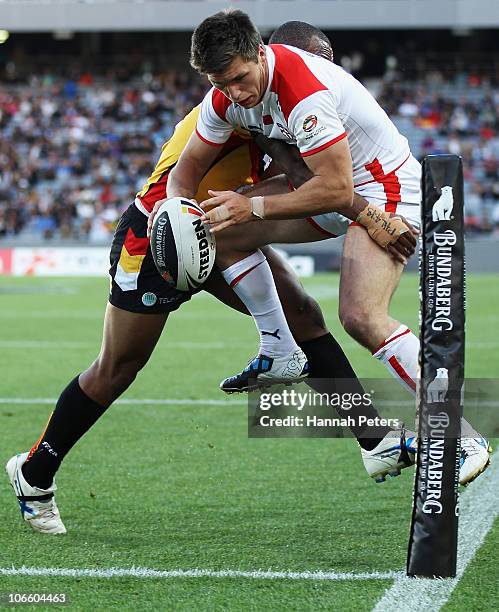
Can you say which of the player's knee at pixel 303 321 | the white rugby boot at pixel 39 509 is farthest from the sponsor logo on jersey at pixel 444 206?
the white rugby boot at pixel 39 509

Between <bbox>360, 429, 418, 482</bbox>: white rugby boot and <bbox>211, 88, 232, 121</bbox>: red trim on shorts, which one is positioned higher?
<bbox>211, 88, 232, 121</bbox>: red trim on shorts

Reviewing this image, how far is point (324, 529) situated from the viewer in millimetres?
4301

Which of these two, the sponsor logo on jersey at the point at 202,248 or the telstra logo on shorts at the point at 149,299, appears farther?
the telstra logo on shorts at the point at 149,299

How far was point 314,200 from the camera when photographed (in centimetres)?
395

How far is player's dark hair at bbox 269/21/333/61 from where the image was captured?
474 centimetres

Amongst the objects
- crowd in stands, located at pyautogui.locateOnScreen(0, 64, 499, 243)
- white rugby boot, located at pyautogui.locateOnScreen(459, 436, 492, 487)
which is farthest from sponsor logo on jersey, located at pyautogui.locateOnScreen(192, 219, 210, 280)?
crowd in stands, located at pyautogui.locateOnScreen(0, 64, 499, 243)

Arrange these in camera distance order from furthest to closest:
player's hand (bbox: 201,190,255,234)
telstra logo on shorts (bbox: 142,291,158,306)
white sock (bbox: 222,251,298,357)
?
white sock (bbox: 222,251,298,357) → telstra logo on shorts (bbox: 142,291,158,306) → player's hand (bbox: 201,190,255,234)

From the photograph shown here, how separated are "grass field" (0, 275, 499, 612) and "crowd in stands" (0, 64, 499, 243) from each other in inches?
778

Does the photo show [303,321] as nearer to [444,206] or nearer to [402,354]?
[402,354]

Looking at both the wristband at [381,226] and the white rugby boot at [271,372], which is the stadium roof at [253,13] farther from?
the wristband at [381,226]

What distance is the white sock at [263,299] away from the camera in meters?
4.65

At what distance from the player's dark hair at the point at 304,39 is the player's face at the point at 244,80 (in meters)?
0.81

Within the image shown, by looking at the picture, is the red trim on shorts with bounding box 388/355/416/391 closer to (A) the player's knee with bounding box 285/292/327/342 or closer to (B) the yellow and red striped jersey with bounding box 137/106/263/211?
(A) the player's knee with bounding box 285/292/327/342

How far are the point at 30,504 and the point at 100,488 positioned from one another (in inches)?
31.3
